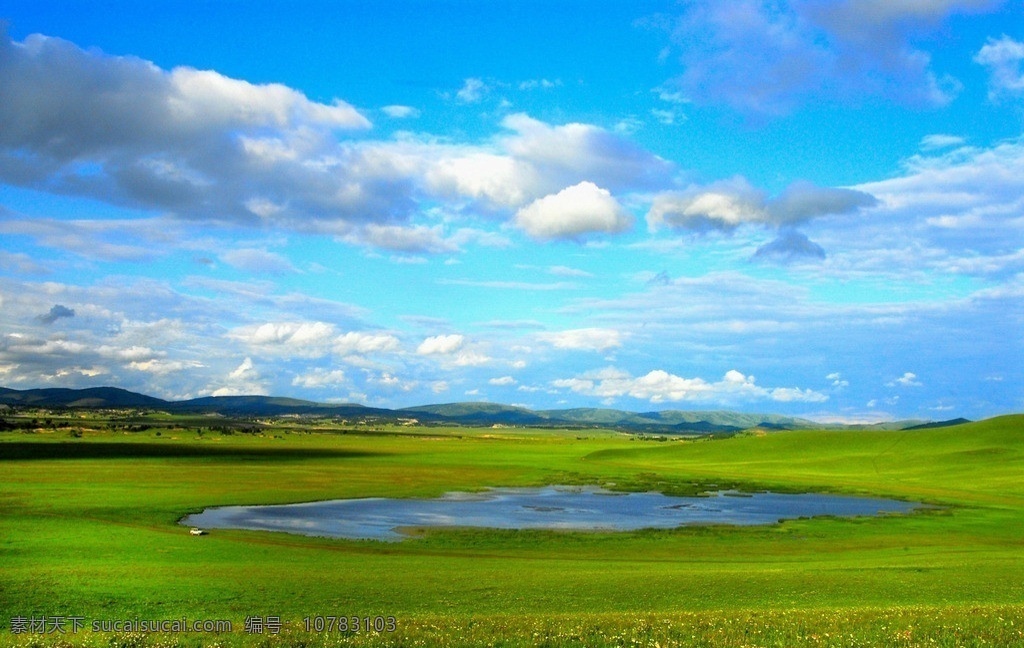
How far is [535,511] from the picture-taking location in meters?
62.5

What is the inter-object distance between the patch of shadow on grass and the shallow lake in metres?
60.6

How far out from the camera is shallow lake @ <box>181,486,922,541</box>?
50.6 meters

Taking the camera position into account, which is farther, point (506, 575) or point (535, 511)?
point (535, 511)

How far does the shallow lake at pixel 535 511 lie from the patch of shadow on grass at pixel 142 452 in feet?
199

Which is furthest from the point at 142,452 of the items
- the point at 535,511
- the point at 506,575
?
the point at 506,575

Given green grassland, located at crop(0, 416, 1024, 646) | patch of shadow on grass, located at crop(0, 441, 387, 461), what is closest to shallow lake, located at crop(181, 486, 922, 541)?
green grassland, located at crop(0, 416, 1024, 646)

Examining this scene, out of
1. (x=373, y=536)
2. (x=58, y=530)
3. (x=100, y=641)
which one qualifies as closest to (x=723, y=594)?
(x=100, y=641)

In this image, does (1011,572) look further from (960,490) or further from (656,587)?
(960,490)

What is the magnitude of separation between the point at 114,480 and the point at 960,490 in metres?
93.8

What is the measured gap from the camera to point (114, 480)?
249 feet

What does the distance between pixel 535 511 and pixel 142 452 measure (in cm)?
8717

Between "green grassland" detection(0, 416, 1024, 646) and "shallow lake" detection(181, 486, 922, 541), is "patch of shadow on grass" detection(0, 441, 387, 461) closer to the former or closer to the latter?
"green grassland" detection(0, 416, 1024, 646)

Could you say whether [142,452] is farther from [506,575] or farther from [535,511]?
[506,575]

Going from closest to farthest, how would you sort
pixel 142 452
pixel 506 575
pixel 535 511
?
pixel 506 575, pixel 535 511, pixel 142 452
